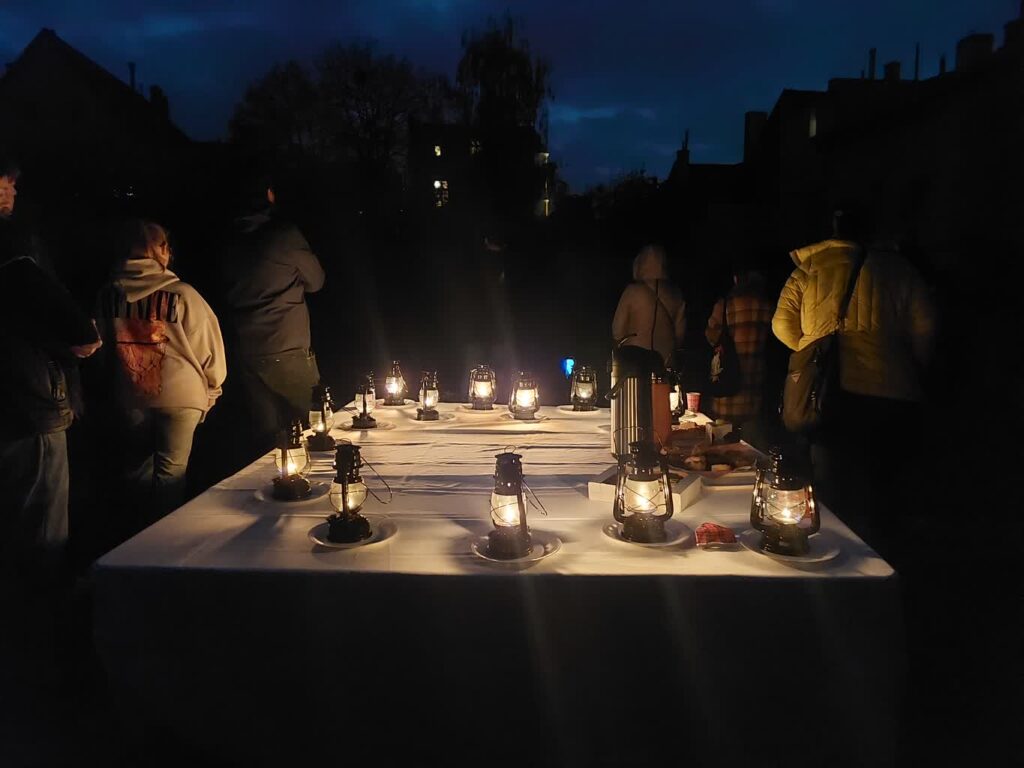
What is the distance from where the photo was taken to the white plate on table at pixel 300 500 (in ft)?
5.64

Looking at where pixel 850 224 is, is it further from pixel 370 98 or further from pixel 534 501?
pixel 370 98

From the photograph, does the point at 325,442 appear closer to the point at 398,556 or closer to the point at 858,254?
the point at 398,556

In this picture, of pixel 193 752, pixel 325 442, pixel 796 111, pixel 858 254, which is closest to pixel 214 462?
pixel 325 442

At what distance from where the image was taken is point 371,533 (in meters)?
1.45

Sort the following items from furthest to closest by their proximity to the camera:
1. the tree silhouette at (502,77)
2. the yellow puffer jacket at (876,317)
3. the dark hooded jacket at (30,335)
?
the tree silhouette at (502,77) → the yellow puffer jacket at (876,317) → the dark hooded jacket at (30,335)

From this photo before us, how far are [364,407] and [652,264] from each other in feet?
6.82

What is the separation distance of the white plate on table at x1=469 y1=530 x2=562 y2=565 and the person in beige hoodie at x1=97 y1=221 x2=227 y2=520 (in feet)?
5.99

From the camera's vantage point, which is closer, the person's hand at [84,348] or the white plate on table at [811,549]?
the white plate on table at [811,549]

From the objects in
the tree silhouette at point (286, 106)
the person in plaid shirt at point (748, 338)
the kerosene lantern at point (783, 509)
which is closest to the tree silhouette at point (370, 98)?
the tree silhouette at point (286, 106)

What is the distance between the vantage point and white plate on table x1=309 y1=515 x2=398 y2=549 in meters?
1.39

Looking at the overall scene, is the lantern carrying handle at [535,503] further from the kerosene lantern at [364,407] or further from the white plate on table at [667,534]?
the kerosene lantern at [364,407]

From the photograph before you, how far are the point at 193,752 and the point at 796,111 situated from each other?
19.1 metres

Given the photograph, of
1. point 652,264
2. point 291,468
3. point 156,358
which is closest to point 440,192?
point 652,264

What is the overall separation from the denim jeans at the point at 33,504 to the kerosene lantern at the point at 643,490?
210 centimetres
